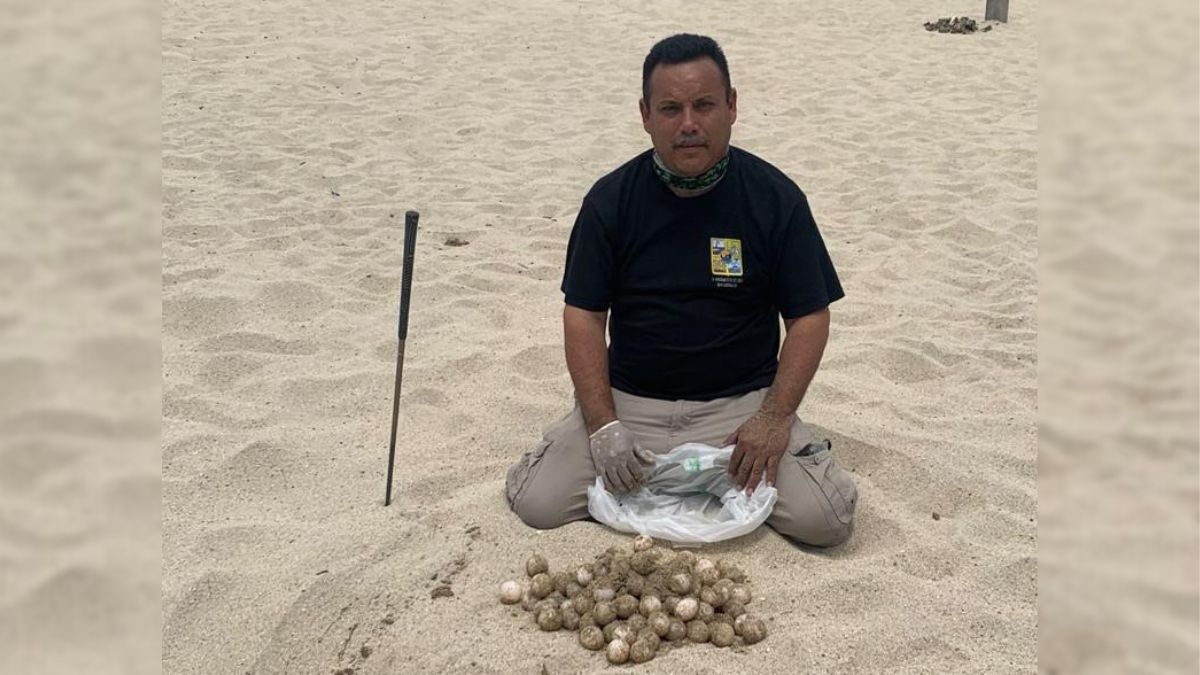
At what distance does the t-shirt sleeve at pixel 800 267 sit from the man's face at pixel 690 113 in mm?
279

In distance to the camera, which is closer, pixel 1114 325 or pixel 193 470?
pixel 193 470

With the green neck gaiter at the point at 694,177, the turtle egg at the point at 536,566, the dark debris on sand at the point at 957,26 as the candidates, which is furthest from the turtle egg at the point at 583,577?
the dark debris on sand at the point at 957,26

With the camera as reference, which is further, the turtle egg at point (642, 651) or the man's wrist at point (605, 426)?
the man's wrist at point (605, 426)

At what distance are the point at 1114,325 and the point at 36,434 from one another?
381 centimetres

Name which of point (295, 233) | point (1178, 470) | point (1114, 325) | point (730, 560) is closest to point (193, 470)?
point (730, 560)

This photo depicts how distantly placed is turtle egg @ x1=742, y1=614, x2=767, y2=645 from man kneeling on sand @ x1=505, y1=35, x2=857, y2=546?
43 cm

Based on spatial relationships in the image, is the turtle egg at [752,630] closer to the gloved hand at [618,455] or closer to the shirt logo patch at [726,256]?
the gloved hand at [618,455]

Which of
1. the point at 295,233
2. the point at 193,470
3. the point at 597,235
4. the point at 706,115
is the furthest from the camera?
the point at 295,233

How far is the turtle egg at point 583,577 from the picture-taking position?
2434 millimetres

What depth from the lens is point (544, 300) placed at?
14.5 ft

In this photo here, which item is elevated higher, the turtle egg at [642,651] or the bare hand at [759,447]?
the bare hand at [759,447]

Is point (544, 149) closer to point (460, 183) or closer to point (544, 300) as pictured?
point (460, 183)

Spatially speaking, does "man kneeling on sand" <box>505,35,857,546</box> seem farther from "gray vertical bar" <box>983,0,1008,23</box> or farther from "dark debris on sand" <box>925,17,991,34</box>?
"gray vertical bar" <box>983,0,1008,23</box>

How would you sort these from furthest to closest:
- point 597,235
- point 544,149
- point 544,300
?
point 544,149 < point 544,300 < point 597,235
